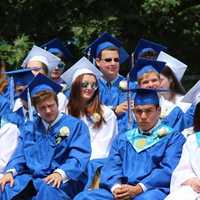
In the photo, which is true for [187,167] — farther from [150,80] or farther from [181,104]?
[181,104]

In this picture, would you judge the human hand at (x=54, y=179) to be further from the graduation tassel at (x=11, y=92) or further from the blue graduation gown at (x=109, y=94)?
the blue graduation gown at (x=109, y=94)

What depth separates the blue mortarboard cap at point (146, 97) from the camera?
5.76m

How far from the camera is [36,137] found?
6266 millimetres

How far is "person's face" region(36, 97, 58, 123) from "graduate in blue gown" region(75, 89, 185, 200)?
2.19 feet

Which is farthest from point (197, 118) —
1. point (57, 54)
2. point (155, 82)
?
point (57, 54)

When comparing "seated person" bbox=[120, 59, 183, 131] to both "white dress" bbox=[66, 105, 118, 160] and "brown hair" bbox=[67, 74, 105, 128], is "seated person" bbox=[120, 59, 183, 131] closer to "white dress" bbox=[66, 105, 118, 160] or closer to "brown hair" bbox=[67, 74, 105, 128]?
"white dress" bbox=[66, 105, 118, 160]

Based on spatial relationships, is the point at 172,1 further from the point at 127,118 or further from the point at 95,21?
the point at 127,118

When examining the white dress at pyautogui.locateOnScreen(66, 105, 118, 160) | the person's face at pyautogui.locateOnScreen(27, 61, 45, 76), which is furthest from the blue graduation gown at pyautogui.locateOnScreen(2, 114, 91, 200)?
the person's face at pyautogui.locateOnScreen(27, 61, 45, 76)

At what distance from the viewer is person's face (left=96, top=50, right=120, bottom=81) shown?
748cm

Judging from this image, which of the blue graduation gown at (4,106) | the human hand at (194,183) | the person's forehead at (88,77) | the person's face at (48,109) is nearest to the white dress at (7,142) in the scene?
the blue graduation gown at (4,106)

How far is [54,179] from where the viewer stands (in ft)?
19.3

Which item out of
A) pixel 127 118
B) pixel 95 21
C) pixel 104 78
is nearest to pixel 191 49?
pixel 95 21

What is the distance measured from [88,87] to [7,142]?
3.21 ft

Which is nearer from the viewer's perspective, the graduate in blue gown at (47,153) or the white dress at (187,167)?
the white dress at (187,167)
